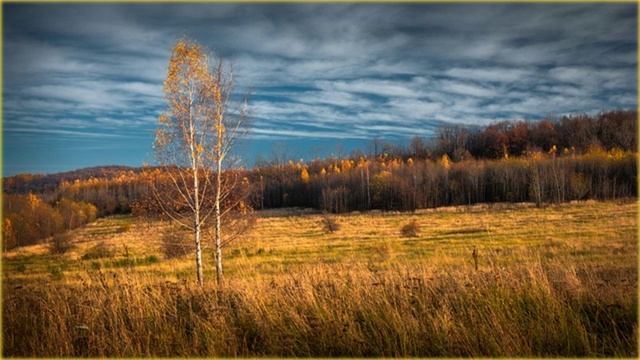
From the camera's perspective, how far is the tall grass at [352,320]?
5172 millimetres

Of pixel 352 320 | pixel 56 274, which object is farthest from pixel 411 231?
pixel 352 320

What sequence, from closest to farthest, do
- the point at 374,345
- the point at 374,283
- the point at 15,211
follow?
the point at 374,345
the point at 374,283
the point at 15,211

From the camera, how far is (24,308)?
7.02 m

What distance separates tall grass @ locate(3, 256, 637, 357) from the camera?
17.0 ft

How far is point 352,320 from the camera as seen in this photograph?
18.8ft

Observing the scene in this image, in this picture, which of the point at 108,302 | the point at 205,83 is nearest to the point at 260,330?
the point at 108,302

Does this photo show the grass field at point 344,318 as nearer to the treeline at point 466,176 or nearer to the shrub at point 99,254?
the shrub at point 99,254

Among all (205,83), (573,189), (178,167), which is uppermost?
(205,83)

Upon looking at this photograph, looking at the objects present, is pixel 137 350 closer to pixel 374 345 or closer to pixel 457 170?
pixel 374 345

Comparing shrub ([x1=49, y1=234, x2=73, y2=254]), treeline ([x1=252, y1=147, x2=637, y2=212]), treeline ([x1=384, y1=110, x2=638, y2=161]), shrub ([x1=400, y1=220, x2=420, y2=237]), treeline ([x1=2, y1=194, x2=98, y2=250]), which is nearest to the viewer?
shrub ([x1=400, y1=220, x2=420, y2=237])

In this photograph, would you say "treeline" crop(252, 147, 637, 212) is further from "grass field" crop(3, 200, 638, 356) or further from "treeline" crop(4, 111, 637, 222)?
"grass field" crop(3, 200, 638, 356)

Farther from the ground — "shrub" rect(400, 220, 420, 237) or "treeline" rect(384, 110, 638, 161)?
"treeline" rect(384, 110, 638, 161)

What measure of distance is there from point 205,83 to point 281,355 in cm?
804

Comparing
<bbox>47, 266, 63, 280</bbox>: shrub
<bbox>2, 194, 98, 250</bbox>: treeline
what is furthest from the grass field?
<bbox>2, 194, 98, 250</bbox>: treeline
